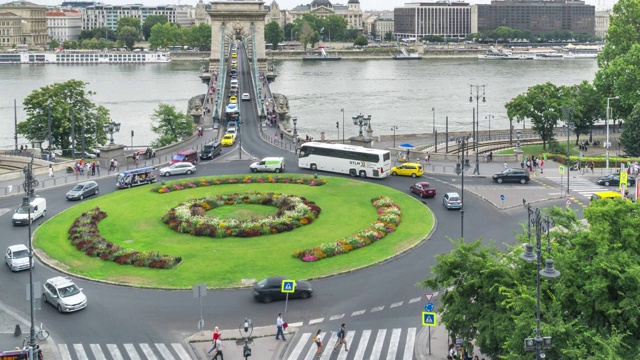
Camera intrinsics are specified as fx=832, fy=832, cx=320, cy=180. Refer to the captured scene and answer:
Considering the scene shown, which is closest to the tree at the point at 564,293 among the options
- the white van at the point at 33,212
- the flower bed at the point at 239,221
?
the flower bed at the point at 239,221

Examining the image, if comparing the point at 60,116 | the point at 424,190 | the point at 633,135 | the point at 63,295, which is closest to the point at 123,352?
the point at 63,295

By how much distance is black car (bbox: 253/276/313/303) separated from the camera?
2933 cm

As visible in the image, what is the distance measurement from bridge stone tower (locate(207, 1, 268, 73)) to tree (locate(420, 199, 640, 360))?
339 feet

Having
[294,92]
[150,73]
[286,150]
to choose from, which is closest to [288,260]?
[286,150]

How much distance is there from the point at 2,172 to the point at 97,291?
93.1 feet

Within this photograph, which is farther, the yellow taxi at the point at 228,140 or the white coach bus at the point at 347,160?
the yellow taxi at the point at 228,140

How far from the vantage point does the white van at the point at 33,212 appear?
130ft

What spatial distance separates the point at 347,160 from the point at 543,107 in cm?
2020

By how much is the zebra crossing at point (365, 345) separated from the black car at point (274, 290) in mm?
2816

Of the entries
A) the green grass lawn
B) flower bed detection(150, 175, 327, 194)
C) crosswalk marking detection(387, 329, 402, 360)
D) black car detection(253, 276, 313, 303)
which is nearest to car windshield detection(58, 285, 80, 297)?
the green grass lawn

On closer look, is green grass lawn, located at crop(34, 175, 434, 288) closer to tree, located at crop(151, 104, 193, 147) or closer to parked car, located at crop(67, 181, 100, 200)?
parked car, located at crop(67, 181, 100, 200)

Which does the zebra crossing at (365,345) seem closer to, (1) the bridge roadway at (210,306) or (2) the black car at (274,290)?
(1) the bridge roadway at (210,306)

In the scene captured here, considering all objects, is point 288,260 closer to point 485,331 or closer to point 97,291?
point 97,291

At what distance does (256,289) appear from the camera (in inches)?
1157
